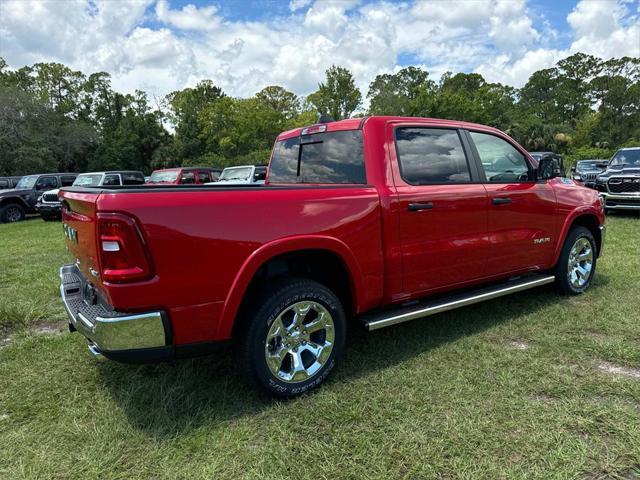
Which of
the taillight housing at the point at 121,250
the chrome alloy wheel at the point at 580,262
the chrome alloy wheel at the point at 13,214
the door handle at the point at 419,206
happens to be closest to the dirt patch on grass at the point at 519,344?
the door handle at the point at 419,206

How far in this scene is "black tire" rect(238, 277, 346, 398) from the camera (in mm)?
2744

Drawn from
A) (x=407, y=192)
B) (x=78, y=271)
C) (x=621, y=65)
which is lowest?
(x=78, y=271)

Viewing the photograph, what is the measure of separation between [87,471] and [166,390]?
2.66ft

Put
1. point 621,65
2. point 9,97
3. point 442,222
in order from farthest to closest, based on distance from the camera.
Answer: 1. point 621,65
2. point 9,97
3. point 442,222

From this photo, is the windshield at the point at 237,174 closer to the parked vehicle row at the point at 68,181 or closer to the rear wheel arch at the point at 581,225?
the parked vehicle row at the point at 68,181

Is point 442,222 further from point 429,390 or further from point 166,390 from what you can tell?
point 166,390

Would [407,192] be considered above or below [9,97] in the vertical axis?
below

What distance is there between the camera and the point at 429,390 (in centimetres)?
297

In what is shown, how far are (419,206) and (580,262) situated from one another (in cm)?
272

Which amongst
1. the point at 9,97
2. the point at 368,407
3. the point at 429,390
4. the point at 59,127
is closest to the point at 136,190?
the point at 368,407

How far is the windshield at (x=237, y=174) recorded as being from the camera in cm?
1470

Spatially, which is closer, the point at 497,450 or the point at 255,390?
the point at 497,450

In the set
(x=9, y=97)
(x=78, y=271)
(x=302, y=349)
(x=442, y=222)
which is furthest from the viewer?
(x=9, y=97)

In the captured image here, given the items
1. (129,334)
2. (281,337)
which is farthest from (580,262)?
(129,334)
